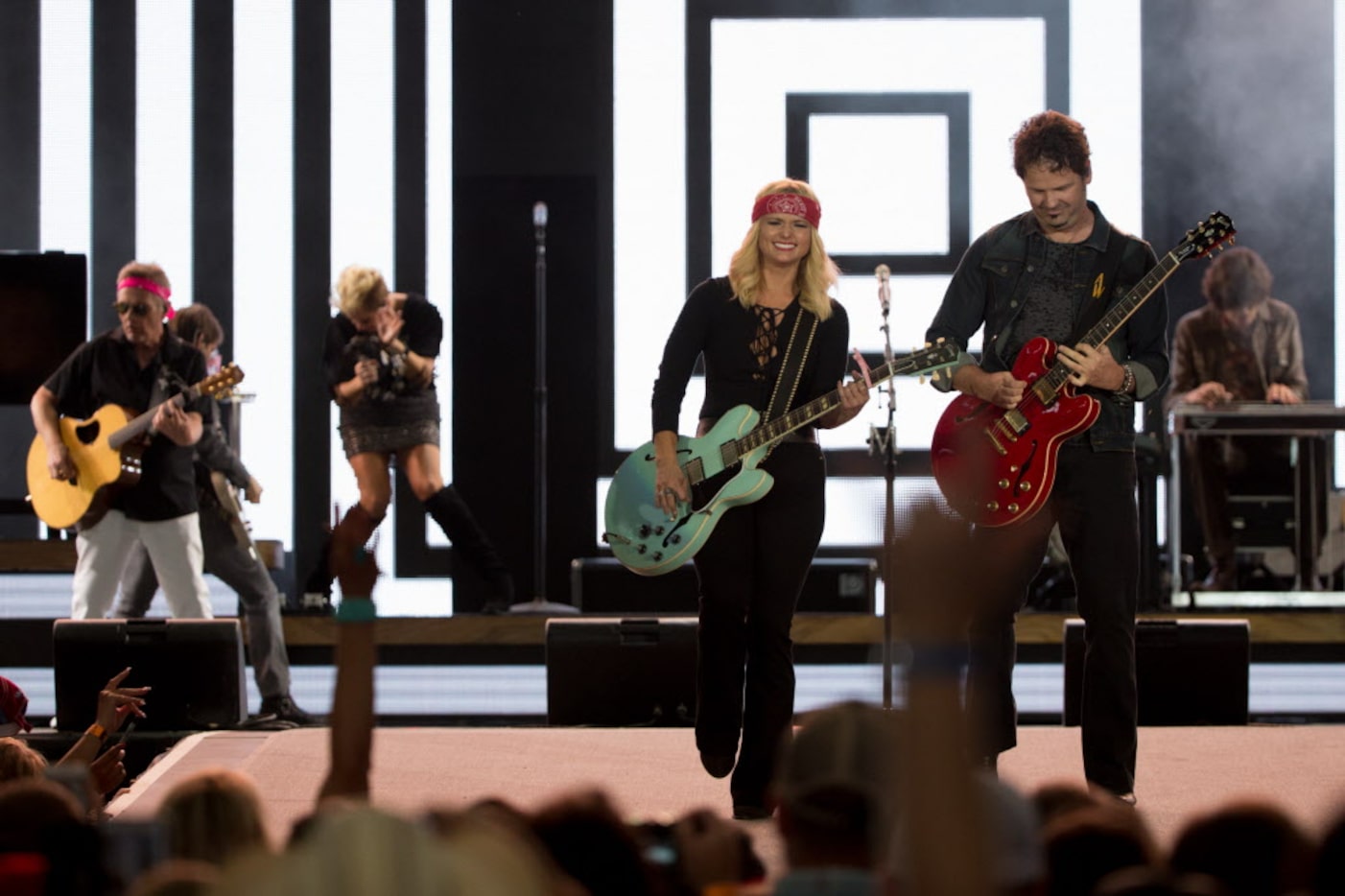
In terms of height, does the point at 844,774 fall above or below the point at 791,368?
below

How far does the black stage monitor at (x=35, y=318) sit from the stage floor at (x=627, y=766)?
3776 mm

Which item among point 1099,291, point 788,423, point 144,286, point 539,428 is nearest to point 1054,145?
point 1099,291

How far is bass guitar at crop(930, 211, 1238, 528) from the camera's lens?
4.62m

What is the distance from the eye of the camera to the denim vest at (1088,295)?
4.69 meters

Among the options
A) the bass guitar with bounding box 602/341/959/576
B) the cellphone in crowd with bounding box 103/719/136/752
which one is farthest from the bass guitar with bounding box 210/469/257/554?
the bass guitar with bounding box 602/341/959/576

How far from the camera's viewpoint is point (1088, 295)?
472cm

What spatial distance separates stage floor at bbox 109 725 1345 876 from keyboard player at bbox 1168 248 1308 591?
7.06ft

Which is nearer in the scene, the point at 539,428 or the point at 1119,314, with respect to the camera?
the point at 1119,314

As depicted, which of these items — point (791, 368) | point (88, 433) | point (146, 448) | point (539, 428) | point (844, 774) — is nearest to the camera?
point (844, 774)

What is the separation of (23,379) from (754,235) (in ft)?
19.3

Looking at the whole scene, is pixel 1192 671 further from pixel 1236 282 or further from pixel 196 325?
pixel 196 325

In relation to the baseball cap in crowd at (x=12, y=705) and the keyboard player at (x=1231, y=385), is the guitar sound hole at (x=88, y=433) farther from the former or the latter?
the keyboard player at (x=1231, y=385)

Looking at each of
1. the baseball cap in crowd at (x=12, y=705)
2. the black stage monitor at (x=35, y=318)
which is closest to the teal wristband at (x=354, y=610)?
the baseball cap in crowd at (x=12, y=705)

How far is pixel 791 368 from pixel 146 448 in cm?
381
